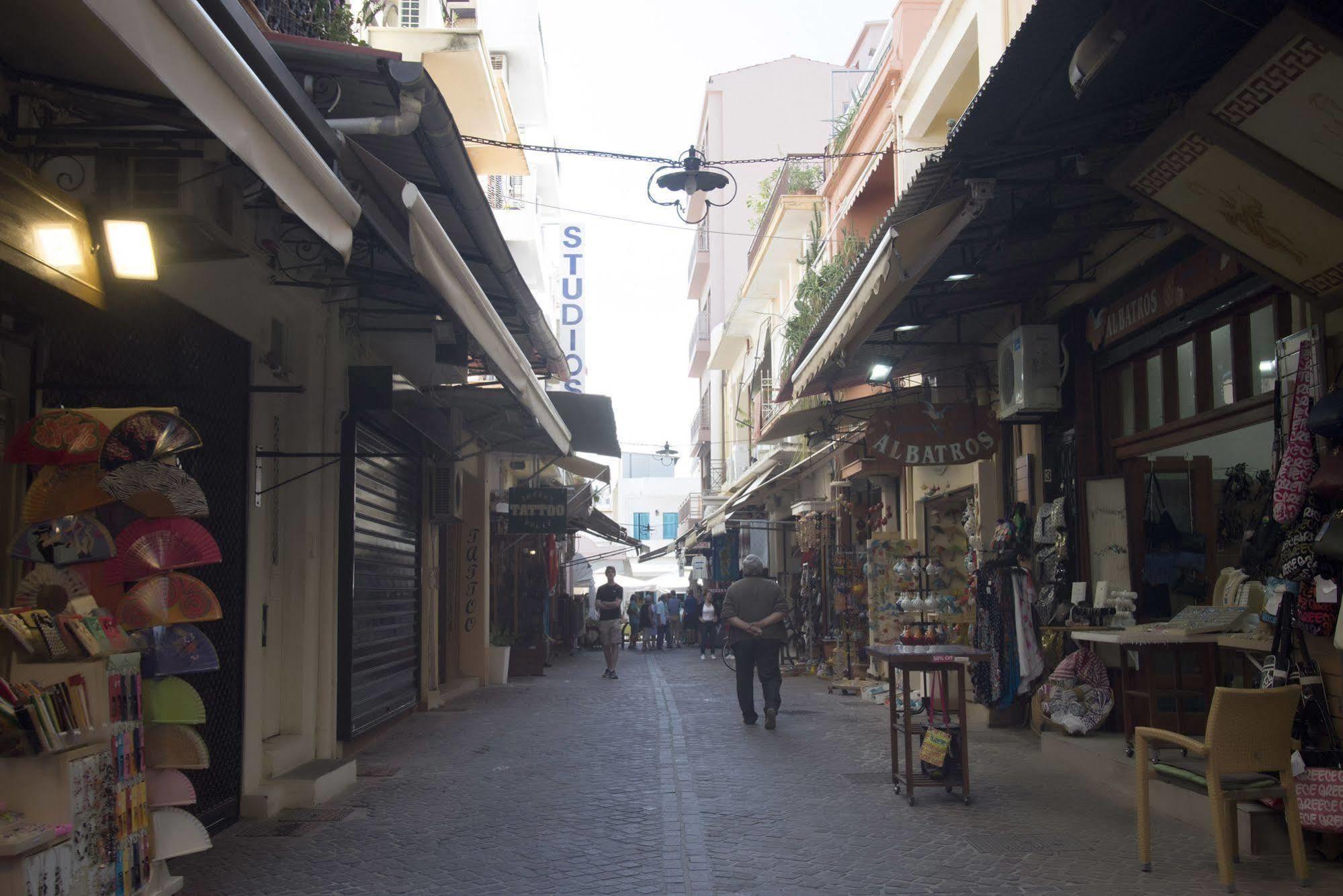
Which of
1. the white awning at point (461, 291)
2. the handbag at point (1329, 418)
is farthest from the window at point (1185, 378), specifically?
the white awning at point (461, 291)

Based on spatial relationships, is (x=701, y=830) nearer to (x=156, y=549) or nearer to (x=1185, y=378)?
(x=156, y=549)

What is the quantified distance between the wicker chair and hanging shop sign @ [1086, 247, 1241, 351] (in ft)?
9.44

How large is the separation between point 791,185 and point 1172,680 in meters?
18.9

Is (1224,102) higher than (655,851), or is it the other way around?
(1224,102)

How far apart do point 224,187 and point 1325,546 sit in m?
5.83

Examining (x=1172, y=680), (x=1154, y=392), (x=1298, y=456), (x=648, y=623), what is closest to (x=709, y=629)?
(x=648, y=623)

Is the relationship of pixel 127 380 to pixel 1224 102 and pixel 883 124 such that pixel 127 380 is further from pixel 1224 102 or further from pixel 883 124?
pixel 883 124

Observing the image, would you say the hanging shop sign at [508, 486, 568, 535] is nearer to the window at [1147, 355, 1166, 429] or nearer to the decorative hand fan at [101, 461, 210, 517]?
the window at [1147, 355, 1166, 429]

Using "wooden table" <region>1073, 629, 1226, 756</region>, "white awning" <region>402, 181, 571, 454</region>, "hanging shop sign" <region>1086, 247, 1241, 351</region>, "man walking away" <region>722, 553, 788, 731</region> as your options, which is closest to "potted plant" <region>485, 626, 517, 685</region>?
"man walking away" <region>722, 553, 788, 731</region>

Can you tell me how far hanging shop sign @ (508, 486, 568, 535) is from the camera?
65.0ft

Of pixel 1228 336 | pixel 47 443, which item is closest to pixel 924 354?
pixel 1228 336

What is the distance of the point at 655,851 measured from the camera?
22.4 feet

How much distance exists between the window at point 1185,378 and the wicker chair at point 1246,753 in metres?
3.40

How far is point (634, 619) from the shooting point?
32375 millimetres
